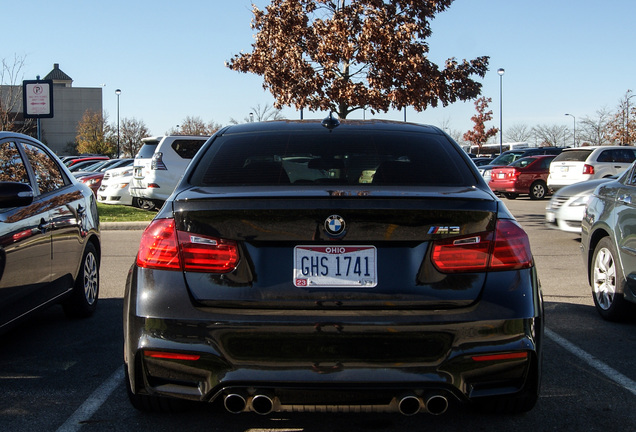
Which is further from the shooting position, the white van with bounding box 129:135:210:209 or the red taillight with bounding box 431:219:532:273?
the white van with bounding box 129:135:210:209

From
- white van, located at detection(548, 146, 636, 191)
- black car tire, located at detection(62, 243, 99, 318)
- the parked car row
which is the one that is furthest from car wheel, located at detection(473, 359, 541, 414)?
white van, located at detection(548, 146, 636, 191)

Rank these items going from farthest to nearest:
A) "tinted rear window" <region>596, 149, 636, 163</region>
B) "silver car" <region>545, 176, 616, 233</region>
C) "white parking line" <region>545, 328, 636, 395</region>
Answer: "tinted rear window" <region>596, 149, 636, 163</region> → "silver car" <region>545, 176, 616, 233</region> → "white parking line" <region>545, 328, 636, 395</region>

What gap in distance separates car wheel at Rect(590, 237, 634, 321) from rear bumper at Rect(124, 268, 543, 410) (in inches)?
133

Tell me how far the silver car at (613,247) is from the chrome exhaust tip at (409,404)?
340 cm

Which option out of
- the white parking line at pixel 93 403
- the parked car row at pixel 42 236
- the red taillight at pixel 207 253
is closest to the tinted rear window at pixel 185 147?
the parked car row at pixel 42 236

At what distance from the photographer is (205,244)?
3131 mm

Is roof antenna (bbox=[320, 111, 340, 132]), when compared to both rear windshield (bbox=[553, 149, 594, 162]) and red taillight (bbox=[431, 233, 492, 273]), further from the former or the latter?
rear windshield (bbox=[553, 149, 594, 162])

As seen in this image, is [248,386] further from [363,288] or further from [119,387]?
[119,387]

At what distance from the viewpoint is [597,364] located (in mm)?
4898

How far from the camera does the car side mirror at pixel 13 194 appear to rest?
459cm

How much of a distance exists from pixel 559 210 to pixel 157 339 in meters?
10.2

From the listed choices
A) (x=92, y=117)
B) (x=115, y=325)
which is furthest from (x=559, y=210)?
(x=92, y=117)

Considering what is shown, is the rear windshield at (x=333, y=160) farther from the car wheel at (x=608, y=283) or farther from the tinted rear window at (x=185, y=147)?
the tinted rear window at (x=185, y=147)

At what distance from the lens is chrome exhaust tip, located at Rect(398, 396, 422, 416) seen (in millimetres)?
3006
